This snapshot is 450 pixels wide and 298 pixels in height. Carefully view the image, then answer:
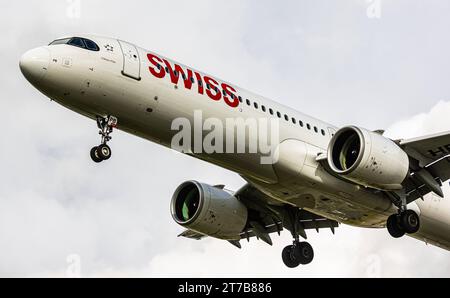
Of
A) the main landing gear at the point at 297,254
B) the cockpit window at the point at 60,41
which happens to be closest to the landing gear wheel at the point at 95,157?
the cockpit window at the point at 60,41

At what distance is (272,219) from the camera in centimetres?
3869

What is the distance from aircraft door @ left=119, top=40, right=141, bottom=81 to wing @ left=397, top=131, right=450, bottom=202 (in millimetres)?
9865

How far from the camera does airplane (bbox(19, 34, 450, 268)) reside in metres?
29.5

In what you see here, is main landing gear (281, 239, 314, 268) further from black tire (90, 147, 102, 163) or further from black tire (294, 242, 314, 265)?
black tire (90, 147, 102, 163)

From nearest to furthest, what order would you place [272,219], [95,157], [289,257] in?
[95,157] < [289,257] < [272,219]

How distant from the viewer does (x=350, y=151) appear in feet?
105

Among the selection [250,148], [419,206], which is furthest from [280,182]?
[419,206]

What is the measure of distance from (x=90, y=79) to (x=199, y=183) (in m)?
9.60

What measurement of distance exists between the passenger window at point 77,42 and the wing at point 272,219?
10.7 metres

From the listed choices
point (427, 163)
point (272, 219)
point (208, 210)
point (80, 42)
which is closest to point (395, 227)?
point (427, 163)

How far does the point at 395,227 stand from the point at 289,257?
20.8 ft

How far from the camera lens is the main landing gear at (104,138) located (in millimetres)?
29578

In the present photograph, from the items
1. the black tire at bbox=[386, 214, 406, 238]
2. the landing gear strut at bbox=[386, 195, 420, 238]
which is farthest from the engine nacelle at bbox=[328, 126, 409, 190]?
the black tire at bbox=[386, 214, 406, 238]

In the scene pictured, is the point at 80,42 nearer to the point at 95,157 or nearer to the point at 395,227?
the point at 95,157
